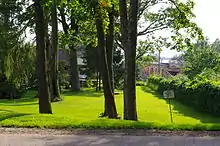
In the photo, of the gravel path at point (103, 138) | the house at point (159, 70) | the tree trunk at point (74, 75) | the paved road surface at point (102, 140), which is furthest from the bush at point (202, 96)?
the house at point (159, 70)

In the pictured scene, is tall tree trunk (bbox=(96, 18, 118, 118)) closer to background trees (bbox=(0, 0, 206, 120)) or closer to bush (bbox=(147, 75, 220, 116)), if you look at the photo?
background trees (bbox=(0, 0, 206, 120))

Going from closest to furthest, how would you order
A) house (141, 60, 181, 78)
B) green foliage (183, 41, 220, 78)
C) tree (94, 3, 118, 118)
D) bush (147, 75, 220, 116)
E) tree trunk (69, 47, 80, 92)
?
tree (94, 3, 118, 118), bush (147, 75, 220, 116), tree trunk (69, 47, 80, 92), green foliage (183, 41, 220, 78), house (141, 60, 181, 78)

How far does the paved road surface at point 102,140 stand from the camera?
8.46 metres

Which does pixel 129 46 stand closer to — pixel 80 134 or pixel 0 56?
pixel 80 134

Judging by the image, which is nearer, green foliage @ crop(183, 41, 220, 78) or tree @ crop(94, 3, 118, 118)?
tree @ crop(94, 3, 118, 118)

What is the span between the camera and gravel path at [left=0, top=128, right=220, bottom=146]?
335 inches

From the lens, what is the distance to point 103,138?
9.06 meters

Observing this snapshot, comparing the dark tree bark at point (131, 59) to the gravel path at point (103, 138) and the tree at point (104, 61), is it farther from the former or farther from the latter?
the gravel path at point (103, 138)

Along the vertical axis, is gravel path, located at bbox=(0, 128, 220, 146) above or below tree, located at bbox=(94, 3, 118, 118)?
below

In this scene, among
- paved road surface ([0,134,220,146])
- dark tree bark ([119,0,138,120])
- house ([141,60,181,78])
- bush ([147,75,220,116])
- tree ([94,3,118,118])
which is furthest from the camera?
house ([141,60,181,78])

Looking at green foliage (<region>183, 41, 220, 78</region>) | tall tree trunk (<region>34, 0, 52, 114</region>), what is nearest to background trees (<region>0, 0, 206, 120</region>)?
tall tree trunk (<region>34, 0, 52, 114</region>)

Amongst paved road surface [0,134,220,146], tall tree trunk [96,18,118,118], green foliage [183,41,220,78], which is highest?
green foliage [183,41,220,78]

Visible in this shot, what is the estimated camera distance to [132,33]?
579 inches

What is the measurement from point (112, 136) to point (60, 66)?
44.4 metres
